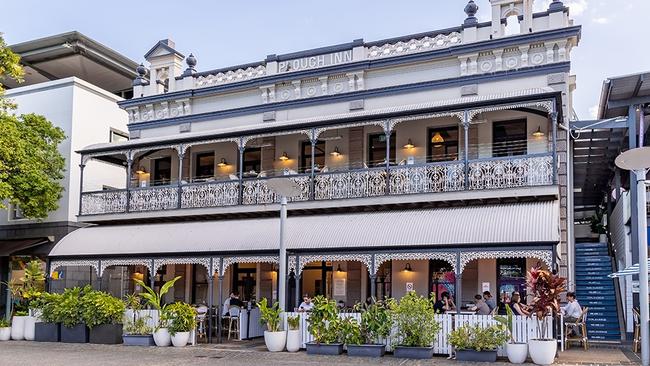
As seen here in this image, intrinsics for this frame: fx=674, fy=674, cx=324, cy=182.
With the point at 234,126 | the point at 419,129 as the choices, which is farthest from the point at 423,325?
the point at 234,126

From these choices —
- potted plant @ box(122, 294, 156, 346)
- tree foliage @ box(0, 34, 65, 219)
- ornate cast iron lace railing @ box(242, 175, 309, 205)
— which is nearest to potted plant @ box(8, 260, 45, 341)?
tree foliage @ box(0, 34, 65, 219)

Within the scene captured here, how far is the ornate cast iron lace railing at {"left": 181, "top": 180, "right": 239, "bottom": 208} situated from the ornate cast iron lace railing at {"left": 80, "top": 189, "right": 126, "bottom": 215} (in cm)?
241

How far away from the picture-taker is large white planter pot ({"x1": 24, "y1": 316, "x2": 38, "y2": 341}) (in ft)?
61.0

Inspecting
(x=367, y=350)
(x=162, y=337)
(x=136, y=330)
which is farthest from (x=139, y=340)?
(x=367, y=350)

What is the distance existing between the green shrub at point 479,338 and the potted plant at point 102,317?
8751mm

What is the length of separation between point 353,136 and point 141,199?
6966 millimetres

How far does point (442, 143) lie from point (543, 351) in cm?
771

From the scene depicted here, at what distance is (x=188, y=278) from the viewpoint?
2288cm

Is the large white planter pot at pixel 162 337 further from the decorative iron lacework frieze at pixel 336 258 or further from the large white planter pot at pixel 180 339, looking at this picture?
the decorative iron lacework frieze at pixel 336 258

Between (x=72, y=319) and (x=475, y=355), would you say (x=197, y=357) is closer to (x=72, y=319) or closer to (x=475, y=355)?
(x=72, y=319)

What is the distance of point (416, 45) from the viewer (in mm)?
19875

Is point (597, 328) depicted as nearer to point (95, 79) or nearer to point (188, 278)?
point (188, 278)

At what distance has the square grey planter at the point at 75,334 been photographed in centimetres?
1773

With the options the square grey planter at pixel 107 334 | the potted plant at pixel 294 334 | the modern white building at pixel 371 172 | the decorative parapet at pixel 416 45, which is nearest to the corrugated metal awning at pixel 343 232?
the modern white building at pixel 371 172
